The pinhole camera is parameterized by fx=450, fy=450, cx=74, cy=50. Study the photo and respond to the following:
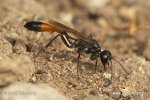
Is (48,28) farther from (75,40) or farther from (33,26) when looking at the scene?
(75,40)

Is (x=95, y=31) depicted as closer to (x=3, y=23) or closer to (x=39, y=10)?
(x=39, y=10)

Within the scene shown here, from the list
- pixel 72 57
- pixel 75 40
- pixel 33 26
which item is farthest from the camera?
pixel 75 40

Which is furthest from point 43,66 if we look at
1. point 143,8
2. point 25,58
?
point 143,8

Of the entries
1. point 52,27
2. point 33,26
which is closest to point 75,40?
point 52,27

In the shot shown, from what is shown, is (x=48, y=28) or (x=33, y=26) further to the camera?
(x=48, y=28)

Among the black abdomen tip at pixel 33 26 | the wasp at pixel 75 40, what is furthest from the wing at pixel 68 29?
the black abdomen tip at pixel 33 26

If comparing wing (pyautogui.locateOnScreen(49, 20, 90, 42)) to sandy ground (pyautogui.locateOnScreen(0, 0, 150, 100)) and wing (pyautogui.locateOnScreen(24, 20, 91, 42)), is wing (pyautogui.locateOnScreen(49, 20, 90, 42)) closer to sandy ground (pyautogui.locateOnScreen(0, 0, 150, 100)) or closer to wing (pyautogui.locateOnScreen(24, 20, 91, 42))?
wing (pyautogui.locateOnScreen(24, 20, 91, 42))

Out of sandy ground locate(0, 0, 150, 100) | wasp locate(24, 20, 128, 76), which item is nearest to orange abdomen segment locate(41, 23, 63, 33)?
wasp locate(24, 20, 128, 76)
